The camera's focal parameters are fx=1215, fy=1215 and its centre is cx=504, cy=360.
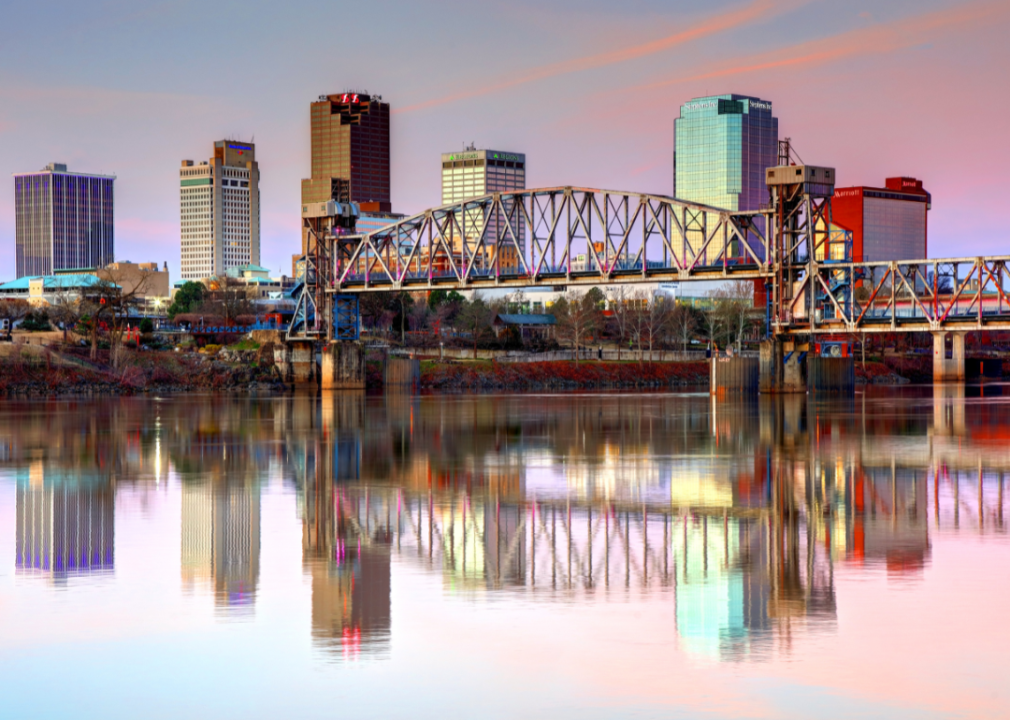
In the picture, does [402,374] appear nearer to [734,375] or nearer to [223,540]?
[734,375]

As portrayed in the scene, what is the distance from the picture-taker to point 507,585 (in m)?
18.3

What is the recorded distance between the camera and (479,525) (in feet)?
78.4

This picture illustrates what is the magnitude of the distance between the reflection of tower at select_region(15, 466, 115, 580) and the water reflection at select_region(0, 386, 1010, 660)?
0.08 metres

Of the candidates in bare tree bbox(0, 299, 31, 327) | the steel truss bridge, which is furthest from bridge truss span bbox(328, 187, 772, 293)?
bare tree bbox(0, 299, 31, 327)

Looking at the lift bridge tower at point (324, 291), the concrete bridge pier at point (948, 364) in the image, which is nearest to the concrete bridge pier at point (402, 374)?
the lift bridge tower at point (324, 291)

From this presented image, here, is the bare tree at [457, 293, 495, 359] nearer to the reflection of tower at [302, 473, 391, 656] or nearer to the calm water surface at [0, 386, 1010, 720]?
the calm water surface at [0, 386, 1010, 720]

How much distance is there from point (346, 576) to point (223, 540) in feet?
15.3

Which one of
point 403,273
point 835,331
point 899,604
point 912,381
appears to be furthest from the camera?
point 912,381

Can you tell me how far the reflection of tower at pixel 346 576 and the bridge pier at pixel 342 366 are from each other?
92061 mm

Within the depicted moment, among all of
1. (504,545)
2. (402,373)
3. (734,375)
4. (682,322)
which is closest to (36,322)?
(402,373)

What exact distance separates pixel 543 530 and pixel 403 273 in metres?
98.9

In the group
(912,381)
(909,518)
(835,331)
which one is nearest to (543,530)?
(909,518)

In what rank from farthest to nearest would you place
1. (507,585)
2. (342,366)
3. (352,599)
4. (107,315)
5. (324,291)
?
(107,315)
(324,291)
(342,366)
(507,585)
(352,599)

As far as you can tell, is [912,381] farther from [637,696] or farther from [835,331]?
[637,696]
